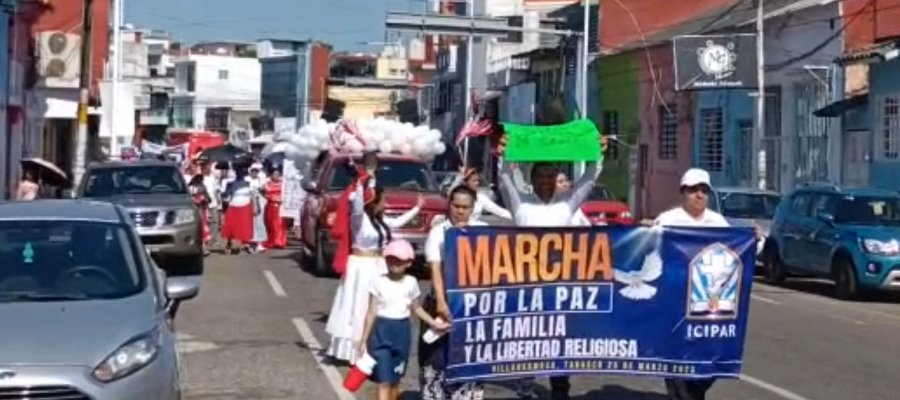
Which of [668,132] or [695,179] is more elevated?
[668,132]

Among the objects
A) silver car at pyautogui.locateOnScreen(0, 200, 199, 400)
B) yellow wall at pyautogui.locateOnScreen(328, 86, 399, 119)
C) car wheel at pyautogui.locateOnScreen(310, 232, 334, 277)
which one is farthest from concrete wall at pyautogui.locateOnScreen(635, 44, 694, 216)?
yellow wall at pyautogui.locateOnScreen(328, 86, 399, 119)

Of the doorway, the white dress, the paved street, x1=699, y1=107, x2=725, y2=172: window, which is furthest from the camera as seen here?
x1=699, y1=107, x2=725, y2=172: window

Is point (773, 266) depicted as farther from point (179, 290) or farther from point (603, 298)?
point (179, 290)

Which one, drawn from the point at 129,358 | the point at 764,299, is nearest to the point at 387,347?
the point at 129,358

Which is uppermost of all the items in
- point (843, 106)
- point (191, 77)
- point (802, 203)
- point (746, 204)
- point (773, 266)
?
point (191, 77)

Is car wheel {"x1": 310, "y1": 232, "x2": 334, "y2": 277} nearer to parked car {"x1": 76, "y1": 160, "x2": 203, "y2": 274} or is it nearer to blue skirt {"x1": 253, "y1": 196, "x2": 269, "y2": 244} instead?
parked car {"x1": 76, "y1": 160, "x2": 203, "y2": 274}

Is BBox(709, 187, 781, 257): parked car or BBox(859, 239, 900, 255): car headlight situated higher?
BBox(709, 187, 781, 257): parked car

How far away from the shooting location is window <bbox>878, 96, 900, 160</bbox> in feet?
107

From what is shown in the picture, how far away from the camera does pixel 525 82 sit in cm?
6544

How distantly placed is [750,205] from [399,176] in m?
7.89

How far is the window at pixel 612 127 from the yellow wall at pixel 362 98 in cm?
4307

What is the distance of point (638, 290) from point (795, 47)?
94.3ft

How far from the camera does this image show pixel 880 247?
2320 cm

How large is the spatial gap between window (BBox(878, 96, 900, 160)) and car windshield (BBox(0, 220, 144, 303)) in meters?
24.8
